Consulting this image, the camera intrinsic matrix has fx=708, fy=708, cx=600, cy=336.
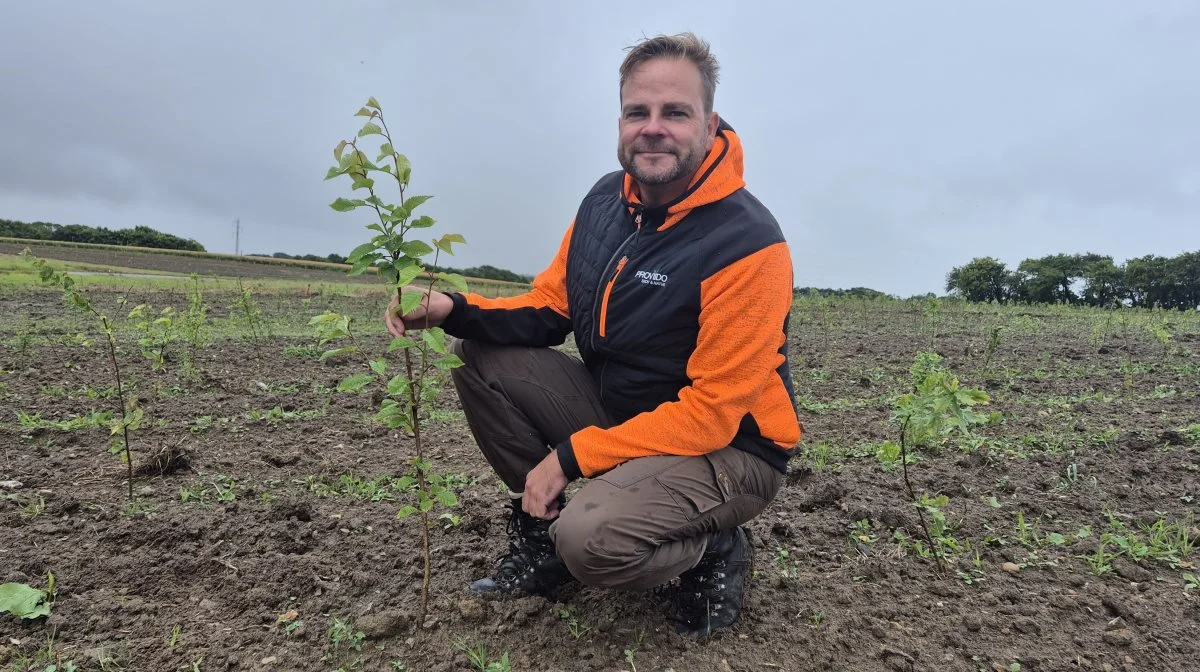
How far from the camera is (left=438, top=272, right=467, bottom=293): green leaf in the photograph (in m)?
1.84

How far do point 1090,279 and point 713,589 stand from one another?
48823mm

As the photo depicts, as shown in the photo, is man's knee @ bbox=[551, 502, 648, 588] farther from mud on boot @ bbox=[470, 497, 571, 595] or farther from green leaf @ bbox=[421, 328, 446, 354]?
green leaf @ bbox=[421, 328, 446, 354]

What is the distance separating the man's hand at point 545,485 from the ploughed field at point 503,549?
1.27 feet

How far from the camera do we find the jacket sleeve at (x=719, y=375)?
2090 mm

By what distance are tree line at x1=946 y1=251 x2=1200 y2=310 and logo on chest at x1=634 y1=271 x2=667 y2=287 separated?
33.0 meters

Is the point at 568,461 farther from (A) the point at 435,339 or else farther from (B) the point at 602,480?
(A) the point at 435,339

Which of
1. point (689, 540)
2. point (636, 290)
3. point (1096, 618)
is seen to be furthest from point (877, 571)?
point (636, 290)

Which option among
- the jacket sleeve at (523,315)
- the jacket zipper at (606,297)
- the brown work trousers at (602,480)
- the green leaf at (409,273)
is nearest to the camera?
the green leaf at (409,273)

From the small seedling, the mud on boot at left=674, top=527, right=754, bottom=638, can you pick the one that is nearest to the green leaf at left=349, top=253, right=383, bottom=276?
the mud on boot at left=674, top=527, right=754, bottom=638

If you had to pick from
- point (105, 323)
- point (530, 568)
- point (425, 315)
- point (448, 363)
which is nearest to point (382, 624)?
point (530, 568)

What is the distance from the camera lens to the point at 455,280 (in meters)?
1.89

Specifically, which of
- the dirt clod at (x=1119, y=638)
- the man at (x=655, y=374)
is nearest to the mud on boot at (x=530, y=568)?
the man at (x=655, y=374)

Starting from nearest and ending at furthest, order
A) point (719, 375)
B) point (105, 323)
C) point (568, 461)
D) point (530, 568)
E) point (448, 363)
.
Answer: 1. point (448, 363)
2. point (719, 375)
3. point (568, 461)
4. point (530, 568)
5. point (105, 323)

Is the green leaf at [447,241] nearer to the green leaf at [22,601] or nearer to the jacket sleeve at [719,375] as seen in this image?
the jacket sleeve at [719,375]
